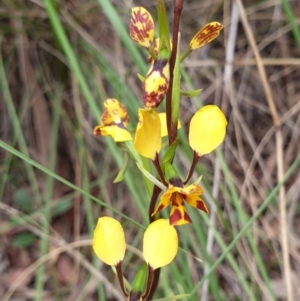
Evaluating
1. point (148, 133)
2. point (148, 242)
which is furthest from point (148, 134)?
point (148, 242)

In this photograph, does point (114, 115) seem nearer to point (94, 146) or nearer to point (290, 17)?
point (290, 17)

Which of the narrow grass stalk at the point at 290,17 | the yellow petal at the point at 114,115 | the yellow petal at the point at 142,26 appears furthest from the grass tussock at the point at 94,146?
the yellow petal at the point at 142,26

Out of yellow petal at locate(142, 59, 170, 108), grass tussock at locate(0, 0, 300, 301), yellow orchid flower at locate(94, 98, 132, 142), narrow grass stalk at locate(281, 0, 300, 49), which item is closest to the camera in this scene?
yellow petal at locate(142, 59, 170, 108)

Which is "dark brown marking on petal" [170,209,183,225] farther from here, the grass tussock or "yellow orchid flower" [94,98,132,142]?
the grass tussock

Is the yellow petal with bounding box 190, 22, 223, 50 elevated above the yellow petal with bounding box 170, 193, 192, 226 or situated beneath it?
elevated above

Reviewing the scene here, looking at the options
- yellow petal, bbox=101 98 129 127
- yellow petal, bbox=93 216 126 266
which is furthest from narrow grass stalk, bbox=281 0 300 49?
yellow petal, bbox=93 216 126 266

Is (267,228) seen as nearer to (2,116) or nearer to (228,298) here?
(228,298)
